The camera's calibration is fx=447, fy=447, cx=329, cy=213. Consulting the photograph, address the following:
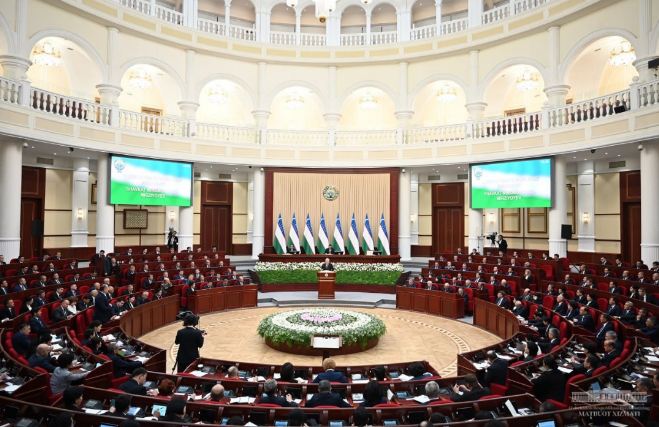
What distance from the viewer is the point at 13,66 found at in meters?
12.0

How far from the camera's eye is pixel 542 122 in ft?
46.2

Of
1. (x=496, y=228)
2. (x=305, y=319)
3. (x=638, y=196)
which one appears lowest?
(x=305, y=319)

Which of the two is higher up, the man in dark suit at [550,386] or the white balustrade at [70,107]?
the white balustrade at [70,107]

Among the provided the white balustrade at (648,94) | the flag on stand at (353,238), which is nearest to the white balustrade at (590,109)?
the white balustrade at (648,94)

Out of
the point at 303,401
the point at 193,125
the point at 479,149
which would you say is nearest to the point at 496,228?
the point at 479,149

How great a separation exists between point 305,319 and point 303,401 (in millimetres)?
4785

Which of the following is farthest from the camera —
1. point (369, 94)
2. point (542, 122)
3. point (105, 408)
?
point (369, 94)

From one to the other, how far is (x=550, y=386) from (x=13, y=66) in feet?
46.9

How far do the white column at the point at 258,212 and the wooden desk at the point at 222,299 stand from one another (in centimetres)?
435

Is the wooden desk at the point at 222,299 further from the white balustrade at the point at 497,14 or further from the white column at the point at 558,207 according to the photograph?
the white balustrade at the point at 497,14

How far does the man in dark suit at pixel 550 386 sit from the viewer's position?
4961 mm

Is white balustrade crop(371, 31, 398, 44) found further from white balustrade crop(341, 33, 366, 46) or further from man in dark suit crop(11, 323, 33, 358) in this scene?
man in dark suit crop(11, 323, 33, 358)

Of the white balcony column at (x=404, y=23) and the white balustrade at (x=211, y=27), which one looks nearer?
the white balustrade at (x=211, y=27)

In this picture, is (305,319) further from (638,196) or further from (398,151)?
(638,196)
